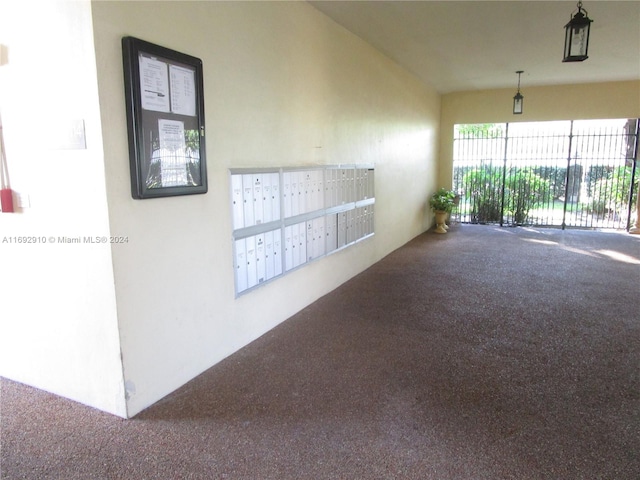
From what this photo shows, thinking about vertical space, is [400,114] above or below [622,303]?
above

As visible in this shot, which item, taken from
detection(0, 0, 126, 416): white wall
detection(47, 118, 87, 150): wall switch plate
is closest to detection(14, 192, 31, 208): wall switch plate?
detection(0, 0, 126, 416): white wall

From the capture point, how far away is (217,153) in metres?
2.69

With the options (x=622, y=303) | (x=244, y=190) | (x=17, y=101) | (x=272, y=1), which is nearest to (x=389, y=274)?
(x=622, y=303)

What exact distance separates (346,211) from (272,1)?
208cm

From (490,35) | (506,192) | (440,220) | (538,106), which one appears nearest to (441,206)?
(440,220)

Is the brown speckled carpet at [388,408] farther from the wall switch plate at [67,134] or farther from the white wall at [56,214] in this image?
the wall switch plate at [67,134]

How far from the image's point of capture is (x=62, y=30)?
6.61 feet

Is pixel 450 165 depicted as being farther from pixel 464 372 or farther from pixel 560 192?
pixel 464 372

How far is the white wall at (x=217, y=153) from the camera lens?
2119mm

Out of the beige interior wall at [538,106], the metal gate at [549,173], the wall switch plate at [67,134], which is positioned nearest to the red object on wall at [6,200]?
the wall switch plate at [67,134]

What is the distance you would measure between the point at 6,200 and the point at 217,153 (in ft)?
3.71

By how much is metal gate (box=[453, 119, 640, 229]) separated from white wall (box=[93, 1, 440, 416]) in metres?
5.15

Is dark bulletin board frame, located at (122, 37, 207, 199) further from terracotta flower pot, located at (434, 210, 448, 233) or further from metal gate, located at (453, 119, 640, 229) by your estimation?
metal gate, located at (453, 119, 640, 229)

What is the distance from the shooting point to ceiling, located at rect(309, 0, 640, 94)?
12.6 feet
